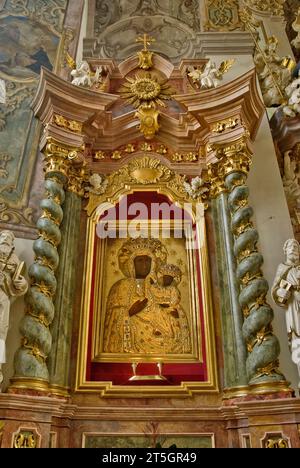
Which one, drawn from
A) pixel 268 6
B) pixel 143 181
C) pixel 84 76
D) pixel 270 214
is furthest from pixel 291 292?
pixel 268 6

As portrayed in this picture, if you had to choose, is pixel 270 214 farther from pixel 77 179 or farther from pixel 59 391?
pixel 59 391

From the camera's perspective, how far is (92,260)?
5.96 metres

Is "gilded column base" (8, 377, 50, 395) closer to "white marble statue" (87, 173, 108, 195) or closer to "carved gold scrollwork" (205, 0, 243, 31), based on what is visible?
"white marble statue" (87, 173, 108, 195)

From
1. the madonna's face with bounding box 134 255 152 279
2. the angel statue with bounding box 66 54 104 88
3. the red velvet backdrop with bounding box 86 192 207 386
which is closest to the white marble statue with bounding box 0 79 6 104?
the angel statue with bounding box 66 54 104 88

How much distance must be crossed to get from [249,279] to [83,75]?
384 centimetres

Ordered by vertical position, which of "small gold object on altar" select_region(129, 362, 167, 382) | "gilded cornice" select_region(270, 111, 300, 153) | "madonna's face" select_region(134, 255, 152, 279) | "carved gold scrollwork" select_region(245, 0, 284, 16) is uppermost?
"carved gold scrollwork" select_region(245, 0, 284, 16)

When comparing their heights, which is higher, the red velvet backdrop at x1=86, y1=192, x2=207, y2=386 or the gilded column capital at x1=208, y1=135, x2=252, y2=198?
the gilded column capital at x1=208, y1=135, x2=252, y2=198

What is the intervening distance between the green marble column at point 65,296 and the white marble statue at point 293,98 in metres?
3.39

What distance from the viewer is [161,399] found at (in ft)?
17.1

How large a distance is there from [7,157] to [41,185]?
2.29 feet

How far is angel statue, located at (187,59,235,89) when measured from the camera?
6.97m

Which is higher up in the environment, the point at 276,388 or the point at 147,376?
the point at 147,376

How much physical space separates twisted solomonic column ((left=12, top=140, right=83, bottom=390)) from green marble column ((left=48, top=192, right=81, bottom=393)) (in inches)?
5.1

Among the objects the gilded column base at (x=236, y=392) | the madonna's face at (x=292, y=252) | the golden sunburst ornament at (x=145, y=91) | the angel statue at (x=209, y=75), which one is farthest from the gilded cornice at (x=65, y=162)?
the gilded column base at (x=236, y=392)
